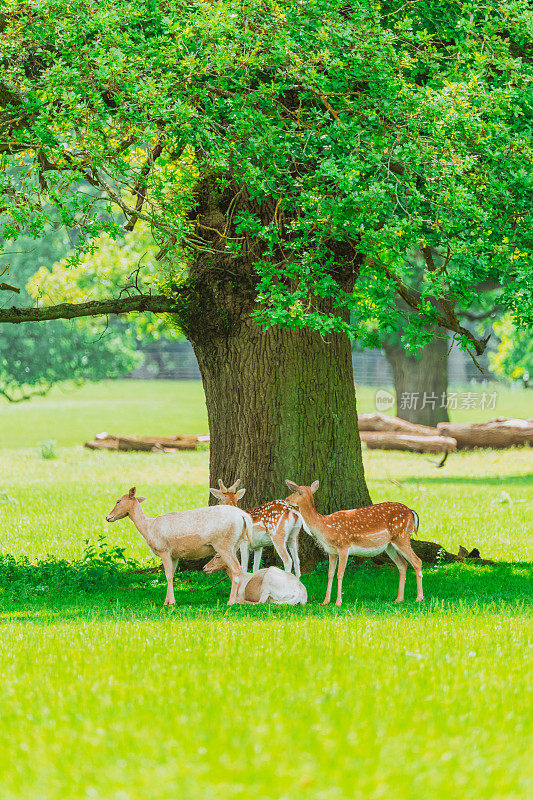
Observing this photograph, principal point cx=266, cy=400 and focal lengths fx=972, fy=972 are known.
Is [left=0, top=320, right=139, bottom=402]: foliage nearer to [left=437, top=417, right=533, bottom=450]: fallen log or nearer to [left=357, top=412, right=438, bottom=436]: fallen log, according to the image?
[left=357, top=412, right=438, bottom=436]: fallen log

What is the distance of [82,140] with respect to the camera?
10.5 metres

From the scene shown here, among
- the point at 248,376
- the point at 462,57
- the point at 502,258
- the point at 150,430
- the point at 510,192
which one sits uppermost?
the point at 462,57

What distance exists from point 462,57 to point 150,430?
39.5m

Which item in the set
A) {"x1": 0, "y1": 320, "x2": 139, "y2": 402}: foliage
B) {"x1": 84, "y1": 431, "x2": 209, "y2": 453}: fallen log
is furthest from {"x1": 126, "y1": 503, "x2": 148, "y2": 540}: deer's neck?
{"x1": 0, "y1": 320, "x2": 139, "y2": 402}: foliage

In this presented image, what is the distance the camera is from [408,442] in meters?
33.5

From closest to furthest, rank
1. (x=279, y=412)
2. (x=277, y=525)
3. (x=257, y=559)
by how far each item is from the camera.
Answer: (x=277, y=525), (x=257, y=559), (x=279, y=412)

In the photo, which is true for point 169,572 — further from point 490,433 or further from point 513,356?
point 513,356

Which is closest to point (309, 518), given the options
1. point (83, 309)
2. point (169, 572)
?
point (169, 572)

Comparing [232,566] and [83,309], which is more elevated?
[83,309]

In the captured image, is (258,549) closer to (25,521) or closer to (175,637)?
(175,637)

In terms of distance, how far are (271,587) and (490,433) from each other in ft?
80.9

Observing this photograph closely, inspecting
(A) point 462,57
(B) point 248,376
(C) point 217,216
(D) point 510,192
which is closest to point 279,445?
(B) point 248,376

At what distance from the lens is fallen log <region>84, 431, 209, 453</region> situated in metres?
36.2

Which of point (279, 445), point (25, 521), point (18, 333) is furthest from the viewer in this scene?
point (18, 333)
